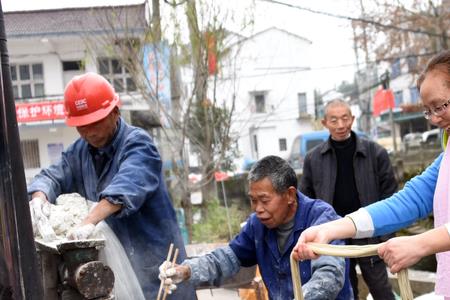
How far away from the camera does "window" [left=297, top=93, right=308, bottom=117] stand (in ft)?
125

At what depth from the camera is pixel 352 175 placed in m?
4.62

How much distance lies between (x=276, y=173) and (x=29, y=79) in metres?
19.5

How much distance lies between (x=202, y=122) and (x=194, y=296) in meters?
6.65

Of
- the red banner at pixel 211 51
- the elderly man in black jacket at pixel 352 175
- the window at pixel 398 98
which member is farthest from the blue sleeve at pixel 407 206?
the window at pixel 398 98

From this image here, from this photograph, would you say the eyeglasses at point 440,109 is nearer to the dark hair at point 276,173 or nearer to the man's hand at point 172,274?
the dark hair at point 276,173

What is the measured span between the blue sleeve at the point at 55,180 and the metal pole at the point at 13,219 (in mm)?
1015

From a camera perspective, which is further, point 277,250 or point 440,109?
point 277,250

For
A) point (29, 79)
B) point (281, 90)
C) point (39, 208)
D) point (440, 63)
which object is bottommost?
point (39, 208)

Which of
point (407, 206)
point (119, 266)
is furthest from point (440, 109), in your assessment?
point (119, 266)

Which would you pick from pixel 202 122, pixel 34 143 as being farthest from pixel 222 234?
pixel 34 143

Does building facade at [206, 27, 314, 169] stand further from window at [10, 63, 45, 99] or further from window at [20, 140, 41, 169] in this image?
window at [20, 140, 41, 169]

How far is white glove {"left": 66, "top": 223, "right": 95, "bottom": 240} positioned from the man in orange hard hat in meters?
0.10

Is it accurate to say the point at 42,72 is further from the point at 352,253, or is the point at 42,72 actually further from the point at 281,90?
the point at 352,253

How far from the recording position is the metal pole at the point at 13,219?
1763 mm
